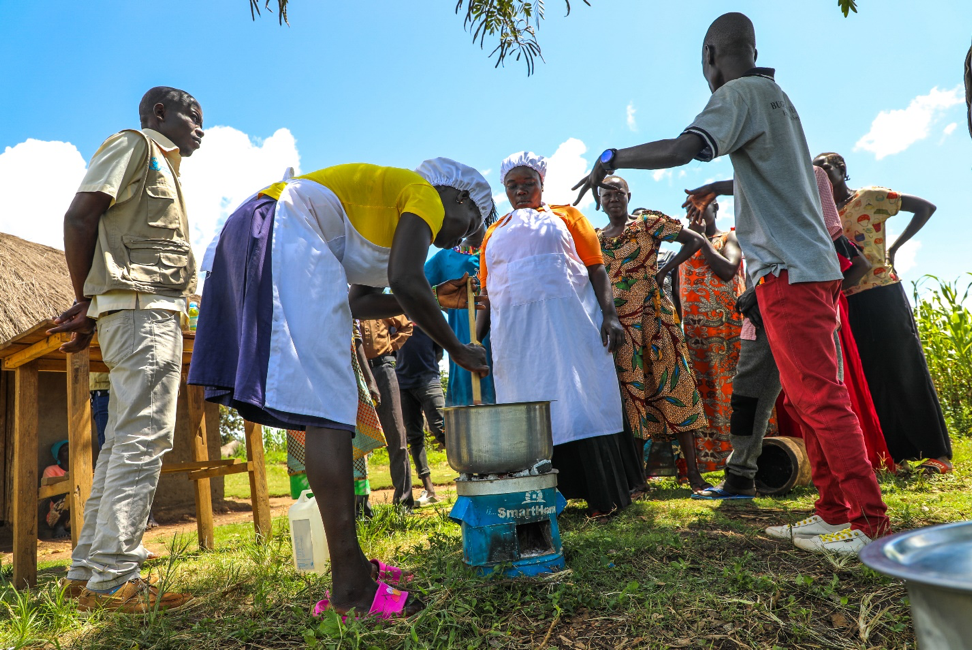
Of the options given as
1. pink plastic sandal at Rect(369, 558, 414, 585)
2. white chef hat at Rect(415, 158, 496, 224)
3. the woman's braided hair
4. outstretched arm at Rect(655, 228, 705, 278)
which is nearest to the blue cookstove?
pink plastic sandal at Rect(369, 558, 414, 585)

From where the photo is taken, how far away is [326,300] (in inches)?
86.7

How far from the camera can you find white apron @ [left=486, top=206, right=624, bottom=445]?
3.89m

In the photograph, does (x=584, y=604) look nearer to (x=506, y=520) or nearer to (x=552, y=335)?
(x=506, y=520)

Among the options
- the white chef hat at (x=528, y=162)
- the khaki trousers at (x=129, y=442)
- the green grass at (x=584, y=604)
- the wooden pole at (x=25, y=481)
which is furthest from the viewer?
the white chef hat at (x=528, y=162)

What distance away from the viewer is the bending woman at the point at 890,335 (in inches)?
186

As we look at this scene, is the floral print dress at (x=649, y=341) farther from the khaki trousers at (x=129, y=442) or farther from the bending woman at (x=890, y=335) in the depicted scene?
the khaki trousers at (x=129, y=442)

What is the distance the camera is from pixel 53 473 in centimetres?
557

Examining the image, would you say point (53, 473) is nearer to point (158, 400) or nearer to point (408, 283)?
point (158, 400)

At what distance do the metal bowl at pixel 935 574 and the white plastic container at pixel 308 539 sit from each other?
2527mm

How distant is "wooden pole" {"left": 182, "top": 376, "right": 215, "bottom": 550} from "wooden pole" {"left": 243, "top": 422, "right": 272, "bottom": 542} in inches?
11.5

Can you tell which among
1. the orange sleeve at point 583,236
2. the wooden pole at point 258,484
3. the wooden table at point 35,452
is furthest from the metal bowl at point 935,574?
the wooden pole at point 258,484

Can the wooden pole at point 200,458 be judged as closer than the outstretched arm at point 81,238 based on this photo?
No

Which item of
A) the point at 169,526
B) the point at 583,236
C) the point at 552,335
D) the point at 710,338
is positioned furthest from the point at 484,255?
the point at 169,526

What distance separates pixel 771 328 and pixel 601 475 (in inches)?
58.8
